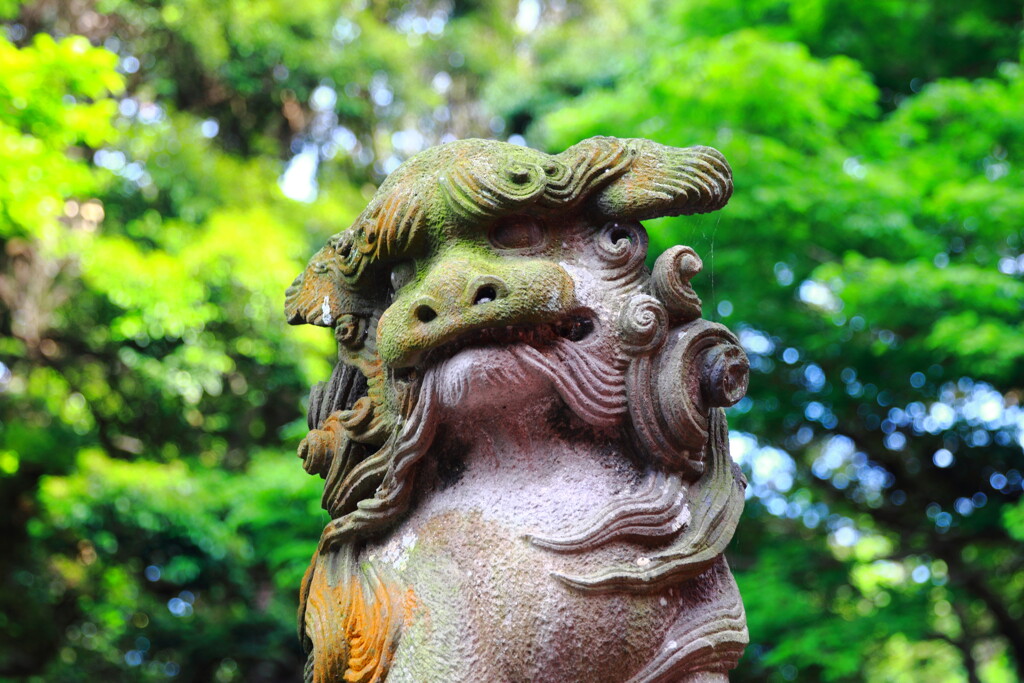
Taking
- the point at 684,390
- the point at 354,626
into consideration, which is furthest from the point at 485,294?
the point at 354,626

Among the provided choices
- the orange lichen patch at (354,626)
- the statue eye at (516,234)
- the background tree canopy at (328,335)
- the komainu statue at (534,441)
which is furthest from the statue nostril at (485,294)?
the background tree canopy at (328,335)

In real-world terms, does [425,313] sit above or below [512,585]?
above

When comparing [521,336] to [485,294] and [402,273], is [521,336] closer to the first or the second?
[485,294]

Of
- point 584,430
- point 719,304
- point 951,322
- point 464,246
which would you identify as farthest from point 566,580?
point 719,304

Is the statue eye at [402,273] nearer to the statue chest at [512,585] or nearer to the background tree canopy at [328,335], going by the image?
the statue chest at [512,585]

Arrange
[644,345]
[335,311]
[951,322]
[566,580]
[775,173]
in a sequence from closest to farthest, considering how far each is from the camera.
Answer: [566,580] → [644,345] → [335,311] → [951,322] → [775,173]

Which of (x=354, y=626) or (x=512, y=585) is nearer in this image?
(x=512, y=585)

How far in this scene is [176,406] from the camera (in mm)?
8625

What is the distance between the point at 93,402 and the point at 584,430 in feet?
24.5

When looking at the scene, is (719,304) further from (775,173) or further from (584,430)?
(584,430)

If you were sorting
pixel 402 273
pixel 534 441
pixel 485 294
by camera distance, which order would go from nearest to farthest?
1. pixel 485 294
2. pixel 534 441
3. pixel 402 273

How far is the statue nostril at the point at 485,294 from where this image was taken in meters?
2.24

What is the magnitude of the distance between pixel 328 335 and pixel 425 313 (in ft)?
22.0

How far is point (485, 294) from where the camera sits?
2.25 metres
